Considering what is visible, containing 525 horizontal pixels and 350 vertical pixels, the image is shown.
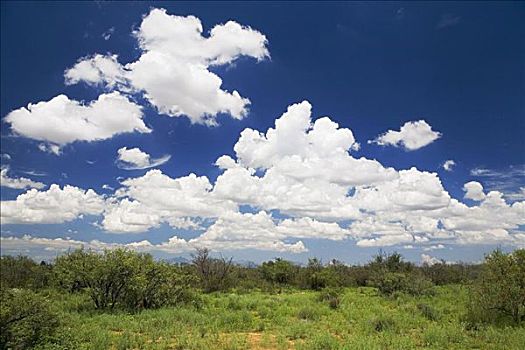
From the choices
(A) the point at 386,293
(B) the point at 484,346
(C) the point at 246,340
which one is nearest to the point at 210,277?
(A) the point at 386,293

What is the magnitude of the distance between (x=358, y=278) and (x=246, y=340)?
30.1 meters

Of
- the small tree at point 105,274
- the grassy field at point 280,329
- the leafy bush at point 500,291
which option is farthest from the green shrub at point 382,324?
the small tree at point 105,274

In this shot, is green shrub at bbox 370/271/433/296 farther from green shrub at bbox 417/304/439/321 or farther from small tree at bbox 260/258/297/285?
small tree at bbox 260/258/297/285

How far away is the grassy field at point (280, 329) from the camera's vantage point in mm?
14375

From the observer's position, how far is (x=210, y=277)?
35.9m

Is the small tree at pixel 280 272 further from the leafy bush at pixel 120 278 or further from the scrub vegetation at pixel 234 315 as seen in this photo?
the leafy bush at pixel 120 278

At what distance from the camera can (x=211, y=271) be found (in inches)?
1448

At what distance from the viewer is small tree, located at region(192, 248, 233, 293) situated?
3541cm

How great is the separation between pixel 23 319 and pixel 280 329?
9258 millimetres

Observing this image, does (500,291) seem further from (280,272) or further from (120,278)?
(280,272)

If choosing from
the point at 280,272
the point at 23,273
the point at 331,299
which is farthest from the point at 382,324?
the point at 23,273

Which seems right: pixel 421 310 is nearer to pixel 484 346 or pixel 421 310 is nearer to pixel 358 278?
pixel 484 346

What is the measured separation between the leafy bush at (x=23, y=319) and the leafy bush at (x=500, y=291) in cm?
1657

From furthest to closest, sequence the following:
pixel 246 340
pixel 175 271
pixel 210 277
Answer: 1. pixel 210 277
2. pixel 175 271
3. pixel 246 340
